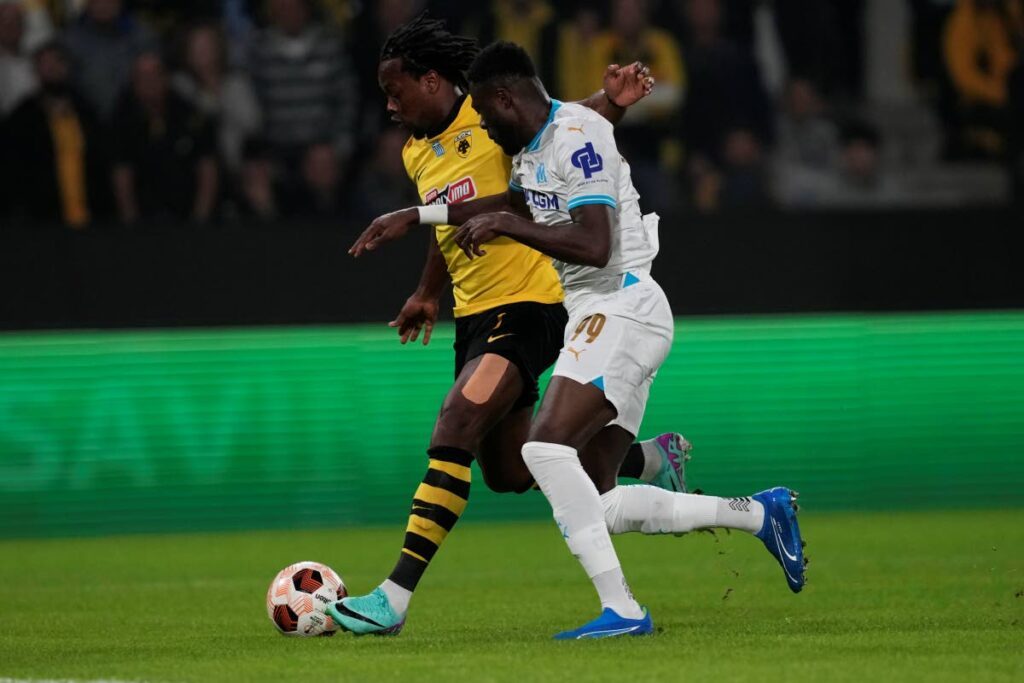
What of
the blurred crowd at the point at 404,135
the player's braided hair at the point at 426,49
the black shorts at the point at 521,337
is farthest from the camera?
the blurred crowd at the point at 404,135

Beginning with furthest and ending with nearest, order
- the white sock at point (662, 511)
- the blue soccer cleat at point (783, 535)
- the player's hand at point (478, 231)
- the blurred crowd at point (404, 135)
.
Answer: the blurred crowd at point (404, 135)
the blue soccer cleat at point (783, 535)
the white sock at point (662, 511)
the player's hand at point (478, 231)

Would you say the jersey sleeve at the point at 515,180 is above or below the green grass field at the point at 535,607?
above

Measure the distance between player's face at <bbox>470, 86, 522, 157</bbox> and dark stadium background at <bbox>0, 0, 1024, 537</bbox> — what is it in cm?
535

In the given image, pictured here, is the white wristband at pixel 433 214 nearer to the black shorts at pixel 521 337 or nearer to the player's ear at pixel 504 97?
the player's ear at pixel 504 97

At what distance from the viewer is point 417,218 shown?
21.3 feet

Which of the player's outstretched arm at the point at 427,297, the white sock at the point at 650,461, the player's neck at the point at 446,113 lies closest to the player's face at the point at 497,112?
the player's neck at the point at 446,113

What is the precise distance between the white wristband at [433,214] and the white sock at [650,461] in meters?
1.41

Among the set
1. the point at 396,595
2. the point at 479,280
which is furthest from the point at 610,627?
the point at 479,280

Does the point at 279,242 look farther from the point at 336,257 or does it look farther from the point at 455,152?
the point at 455,152

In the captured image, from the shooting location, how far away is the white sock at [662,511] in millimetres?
6785

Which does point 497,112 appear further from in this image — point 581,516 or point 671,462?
point 671,462

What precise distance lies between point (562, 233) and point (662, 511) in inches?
47.4

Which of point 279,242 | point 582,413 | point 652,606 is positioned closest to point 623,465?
point 652,606

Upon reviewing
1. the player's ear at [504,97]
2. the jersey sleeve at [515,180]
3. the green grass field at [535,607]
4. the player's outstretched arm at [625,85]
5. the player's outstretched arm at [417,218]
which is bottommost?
the green grass field at [535,607]
